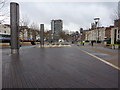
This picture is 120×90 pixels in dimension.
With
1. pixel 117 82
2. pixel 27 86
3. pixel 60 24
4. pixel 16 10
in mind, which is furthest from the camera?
pixel 60 24

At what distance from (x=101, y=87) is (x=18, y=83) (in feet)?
9.70

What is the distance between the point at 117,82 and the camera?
412cm

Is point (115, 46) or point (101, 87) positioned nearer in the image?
point (101, 87)

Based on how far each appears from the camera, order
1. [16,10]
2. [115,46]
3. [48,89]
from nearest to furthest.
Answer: [48,89], [16,10], [115,46]

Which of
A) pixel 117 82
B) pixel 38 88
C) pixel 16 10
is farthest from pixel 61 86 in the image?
pixel 16 10

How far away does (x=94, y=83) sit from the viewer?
4016 millimetres

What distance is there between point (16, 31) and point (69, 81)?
411 inches

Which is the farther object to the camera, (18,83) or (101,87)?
(18,83)

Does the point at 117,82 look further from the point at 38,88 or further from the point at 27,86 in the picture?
the point at 27,86

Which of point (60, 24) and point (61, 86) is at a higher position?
point (60, 24)

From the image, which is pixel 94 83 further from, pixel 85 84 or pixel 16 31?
pixel 16 31

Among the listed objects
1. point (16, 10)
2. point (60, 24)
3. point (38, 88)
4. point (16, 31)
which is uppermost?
point (60, 24)

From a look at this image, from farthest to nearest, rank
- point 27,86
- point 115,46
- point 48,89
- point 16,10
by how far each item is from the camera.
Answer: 1. point 115,46
2. point 16,10
3. point 27,86
4. point 48,89

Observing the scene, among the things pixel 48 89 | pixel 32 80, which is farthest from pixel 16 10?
pixel 48 89
